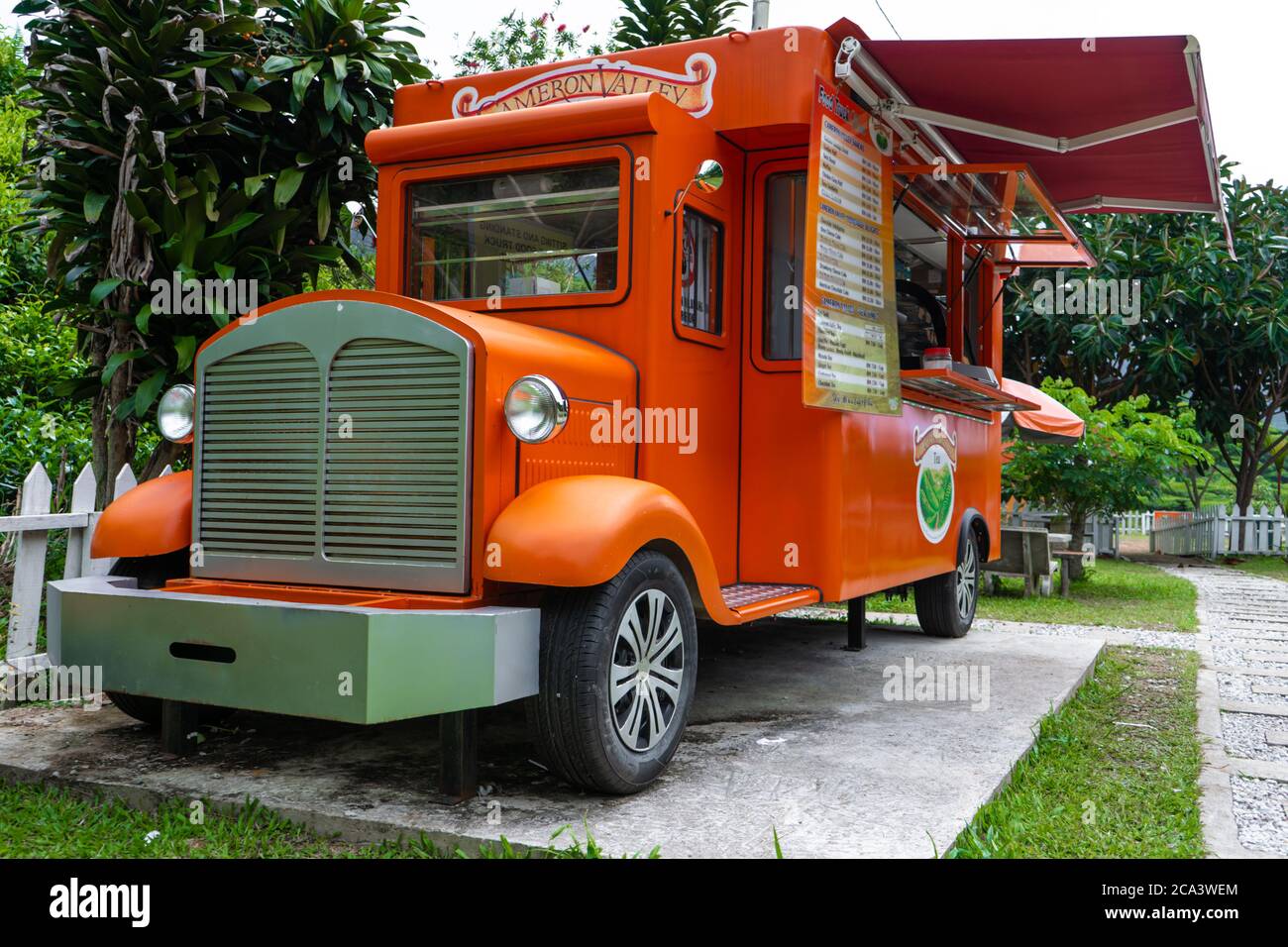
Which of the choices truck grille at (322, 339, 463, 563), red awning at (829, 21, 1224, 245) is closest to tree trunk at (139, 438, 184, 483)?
truck grille at (322, 339, 463, 563)

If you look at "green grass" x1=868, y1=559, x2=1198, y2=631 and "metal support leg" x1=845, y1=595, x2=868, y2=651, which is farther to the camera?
"green grass" x1=868, y1=559, x2=1198, y2=631

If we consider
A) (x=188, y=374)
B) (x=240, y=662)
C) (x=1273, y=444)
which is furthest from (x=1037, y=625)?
(x=1273, y=444)

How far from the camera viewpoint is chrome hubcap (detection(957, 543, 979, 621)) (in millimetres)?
8258

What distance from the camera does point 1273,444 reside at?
2434 cm

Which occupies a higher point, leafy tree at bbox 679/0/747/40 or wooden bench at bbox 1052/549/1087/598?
leafy tree at bbox 679/0/747/40

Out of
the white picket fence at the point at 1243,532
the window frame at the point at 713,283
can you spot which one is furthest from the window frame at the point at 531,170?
the white picket fence at the point at 1243,532

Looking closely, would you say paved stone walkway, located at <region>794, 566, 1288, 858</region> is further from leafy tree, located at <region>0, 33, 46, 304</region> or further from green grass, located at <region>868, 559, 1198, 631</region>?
leafy tree, located at <region>0, 33, 46, 304</region>

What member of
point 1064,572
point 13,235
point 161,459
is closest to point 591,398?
point 161,459

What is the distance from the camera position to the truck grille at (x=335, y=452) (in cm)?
385

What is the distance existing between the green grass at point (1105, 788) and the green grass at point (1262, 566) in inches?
490

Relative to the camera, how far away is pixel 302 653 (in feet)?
11.0

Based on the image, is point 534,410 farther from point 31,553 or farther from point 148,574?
point 31,553

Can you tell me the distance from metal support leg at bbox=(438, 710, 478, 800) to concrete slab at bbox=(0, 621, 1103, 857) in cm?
8

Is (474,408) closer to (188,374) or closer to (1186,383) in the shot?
(188,374)
